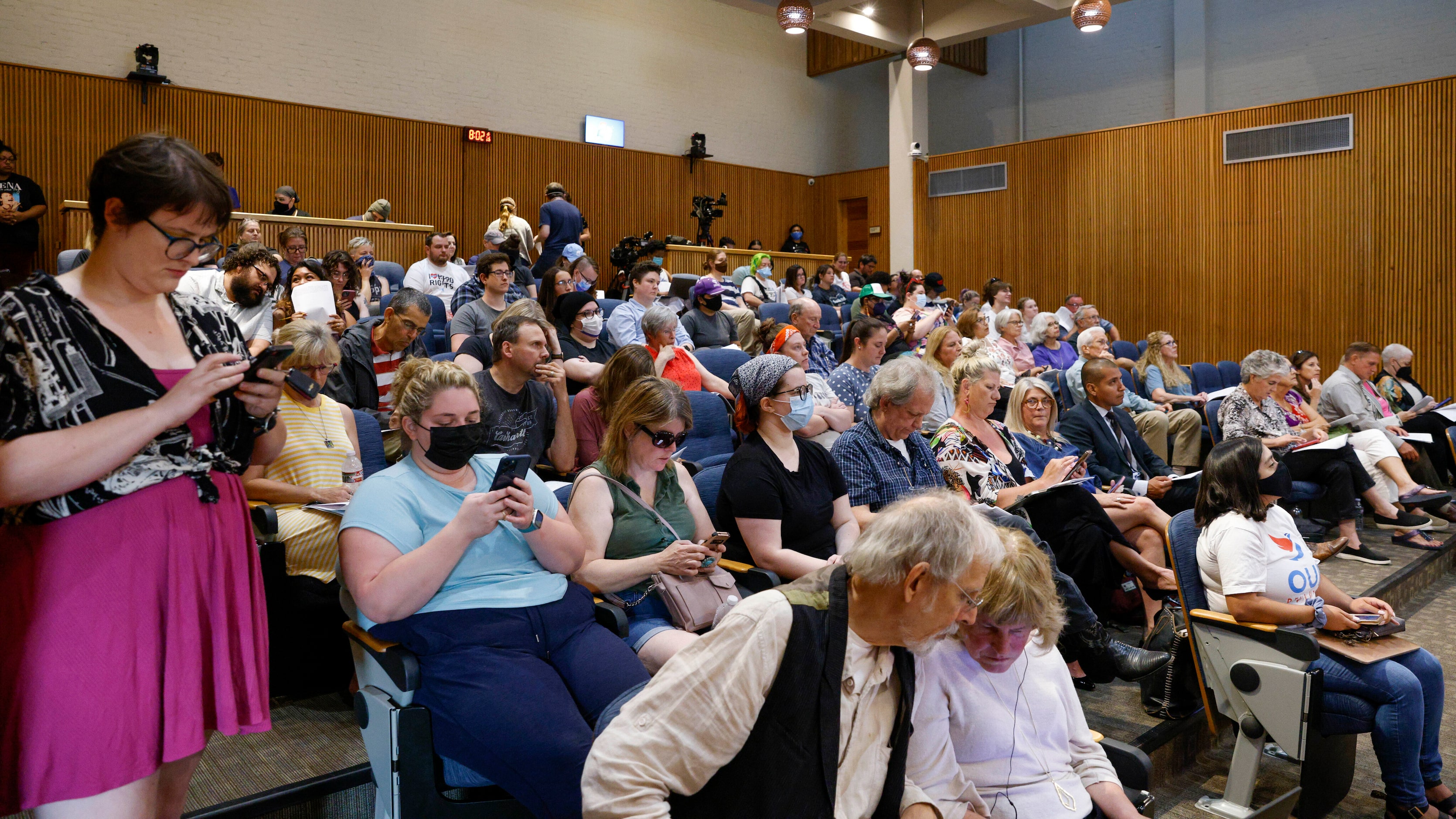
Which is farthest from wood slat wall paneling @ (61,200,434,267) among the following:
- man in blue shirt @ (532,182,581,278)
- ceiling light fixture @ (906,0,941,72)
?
ceiling light fixture @ (906,0,941,72)

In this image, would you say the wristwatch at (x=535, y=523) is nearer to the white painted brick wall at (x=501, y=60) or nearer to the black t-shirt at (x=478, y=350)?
the black t-shirt at (x=478, y=350)

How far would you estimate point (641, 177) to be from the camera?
11.7m

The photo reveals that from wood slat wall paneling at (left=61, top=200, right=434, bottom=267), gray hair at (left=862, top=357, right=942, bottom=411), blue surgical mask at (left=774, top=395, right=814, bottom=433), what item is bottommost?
blue surgical mask at (left=774, top=395, right=814, bottom=433)

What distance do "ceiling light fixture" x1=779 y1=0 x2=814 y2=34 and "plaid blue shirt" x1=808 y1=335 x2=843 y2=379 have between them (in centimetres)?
363

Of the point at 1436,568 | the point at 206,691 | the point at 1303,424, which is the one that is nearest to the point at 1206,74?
the point at 1303,424

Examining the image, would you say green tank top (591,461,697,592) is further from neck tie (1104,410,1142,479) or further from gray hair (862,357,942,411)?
neck tie (1104,410,1142,479)

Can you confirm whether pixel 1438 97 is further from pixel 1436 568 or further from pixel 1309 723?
pixel 1309 723

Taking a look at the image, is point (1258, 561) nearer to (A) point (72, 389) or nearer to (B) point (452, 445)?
(B) point (452, 445)

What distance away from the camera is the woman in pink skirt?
47.6 inches

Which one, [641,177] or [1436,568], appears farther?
[641,177]

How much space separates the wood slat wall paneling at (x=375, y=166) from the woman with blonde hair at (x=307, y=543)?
4876mm

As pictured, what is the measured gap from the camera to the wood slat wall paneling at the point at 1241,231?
8.62 meters

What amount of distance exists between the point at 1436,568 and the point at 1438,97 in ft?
18.5

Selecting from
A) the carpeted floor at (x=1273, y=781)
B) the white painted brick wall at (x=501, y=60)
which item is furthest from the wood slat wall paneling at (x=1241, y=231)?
the carpeted floor at (x=1273, y=781)
